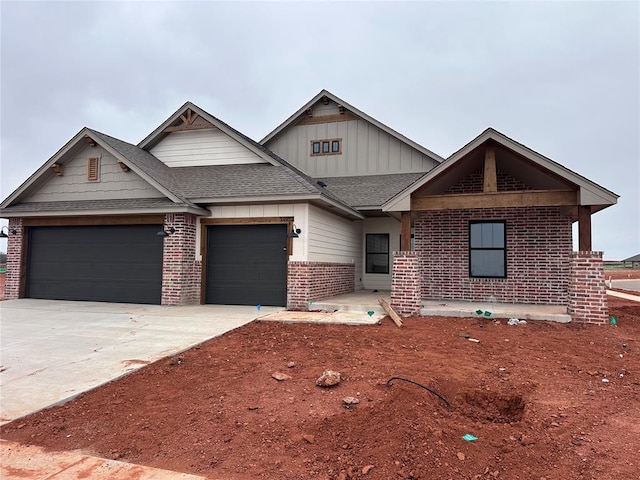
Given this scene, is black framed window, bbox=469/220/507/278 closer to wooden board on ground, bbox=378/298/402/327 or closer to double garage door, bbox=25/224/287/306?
wooden board on ground, bbox=378/298/402/327

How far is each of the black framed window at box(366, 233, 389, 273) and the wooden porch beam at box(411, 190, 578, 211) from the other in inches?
249

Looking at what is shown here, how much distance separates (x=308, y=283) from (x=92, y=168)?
26.5ft

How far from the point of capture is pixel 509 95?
26.4 m

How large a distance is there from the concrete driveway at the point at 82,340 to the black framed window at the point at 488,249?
5.96 metres

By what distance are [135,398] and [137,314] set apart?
6106 mm

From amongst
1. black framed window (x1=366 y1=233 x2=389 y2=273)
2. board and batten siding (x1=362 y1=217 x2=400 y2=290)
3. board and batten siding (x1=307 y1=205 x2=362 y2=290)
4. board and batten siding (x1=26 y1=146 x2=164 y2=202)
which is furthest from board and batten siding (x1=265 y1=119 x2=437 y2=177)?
board and batten siding (x1=26 y1=146 x2=164 y2=202)

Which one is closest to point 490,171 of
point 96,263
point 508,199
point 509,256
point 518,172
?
point 508,199

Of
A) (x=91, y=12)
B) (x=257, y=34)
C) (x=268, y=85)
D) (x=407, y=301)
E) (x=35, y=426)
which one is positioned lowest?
(x=35, y=426)

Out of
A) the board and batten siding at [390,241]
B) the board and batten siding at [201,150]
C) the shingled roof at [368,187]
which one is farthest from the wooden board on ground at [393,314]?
the board and batten siding at [201,150]

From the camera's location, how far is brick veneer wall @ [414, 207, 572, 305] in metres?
10.8

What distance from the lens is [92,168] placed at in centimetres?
1279

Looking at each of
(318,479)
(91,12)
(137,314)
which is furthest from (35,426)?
(91,12)

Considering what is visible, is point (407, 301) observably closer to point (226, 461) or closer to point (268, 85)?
point (226, 461)

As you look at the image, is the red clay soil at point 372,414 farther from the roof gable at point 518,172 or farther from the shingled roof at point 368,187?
the shingled roof at point 368,187
